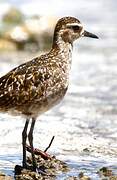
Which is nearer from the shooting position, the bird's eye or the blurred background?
the bird's eye

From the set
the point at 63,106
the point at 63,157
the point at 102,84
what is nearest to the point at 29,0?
the point at 102,84

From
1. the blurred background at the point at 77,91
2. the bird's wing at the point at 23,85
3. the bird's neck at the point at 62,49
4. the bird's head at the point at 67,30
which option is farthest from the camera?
the blurred background at the point at 77,91

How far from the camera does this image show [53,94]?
8.92 m

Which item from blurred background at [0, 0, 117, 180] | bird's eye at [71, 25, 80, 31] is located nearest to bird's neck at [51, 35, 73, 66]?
bird's eye at [71, 25, 80, 31]

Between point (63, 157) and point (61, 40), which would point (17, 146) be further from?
Result: point (61, 40)

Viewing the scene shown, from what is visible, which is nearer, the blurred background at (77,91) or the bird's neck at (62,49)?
the bird's neck at (62,49)

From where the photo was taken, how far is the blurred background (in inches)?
411

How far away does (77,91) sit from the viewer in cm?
1554

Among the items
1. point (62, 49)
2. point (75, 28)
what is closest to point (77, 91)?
point (75, 28)

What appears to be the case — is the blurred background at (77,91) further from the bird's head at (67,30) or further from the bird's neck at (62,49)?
the bird's head at (67,30)

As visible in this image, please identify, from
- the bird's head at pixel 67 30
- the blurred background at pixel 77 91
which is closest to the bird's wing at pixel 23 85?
the bird's head at pixel 67 30

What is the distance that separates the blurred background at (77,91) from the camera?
10444mm

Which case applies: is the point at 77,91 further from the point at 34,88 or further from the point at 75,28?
the point at 34,88

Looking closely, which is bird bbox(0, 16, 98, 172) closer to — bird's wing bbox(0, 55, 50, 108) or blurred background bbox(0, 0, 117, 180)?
bird's wing bbox(0, 55, 50, 108)
